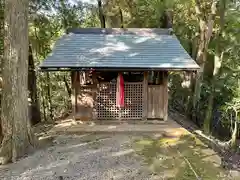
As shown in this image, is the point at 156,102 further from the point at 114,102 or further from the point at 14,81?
the point at 14,81

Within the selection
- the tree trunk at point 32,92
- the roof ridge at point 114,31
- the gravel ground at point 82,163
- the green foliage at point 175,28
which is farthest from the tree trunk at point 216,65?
the tree trunk at point 32,92

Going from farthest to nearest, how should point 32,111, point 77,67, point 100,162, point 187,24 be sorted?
point 187,24 < point 32,111 < point 77,67 < point 100,162

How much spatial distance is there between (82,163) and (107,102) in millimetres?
4090

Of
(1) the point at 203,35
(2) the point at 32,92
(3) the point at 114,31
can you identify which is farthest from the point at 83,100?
(1) the point at 203,35

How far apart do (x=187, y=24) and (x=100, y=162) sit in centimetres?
1133

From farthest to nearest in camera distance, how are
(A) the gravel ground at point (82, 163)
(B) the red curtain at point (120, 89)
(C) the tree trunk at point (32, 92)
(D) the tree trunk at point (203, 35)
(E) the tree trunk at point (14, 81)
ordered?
(D) the tree trunk at point (203, 35) → (C) the tree trunk at point (32, 92) → (B) the red curtain at point (120, 89) → (E) the tree trunk at point (14, 81) → (A) the gravel ground at point (82, 163)

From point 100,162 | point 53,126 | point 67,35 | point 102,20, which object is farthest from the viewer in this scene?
point 102,20

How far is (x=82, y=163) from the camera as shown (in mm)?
6477

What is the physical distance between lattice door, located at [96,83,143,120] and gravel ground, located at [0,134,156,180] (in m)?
2.19

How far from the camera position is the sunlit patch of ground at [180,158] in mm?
5949

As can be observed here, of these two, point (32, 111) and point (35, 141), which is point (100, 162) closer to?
point (35, 141)

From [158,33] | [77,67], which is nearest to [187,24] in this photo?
[158,33]

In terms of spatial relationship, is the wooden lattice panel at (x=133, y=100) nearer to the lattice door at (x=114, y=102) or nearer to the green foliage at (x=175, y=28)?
the lattice door at (x=114, y=102)

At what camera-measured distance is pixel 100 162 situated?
653 cm
